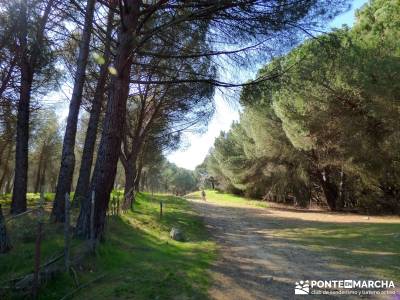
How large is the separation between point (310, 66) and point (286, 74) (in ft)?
1.99

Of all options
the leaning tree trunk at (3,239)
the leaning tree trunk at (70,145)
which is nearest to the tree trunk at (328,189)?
the leaning tree trunk at (70,145)

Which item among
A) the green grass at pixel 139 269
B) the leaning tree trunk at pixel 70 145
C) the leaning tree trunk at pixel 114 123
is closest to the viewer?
the green grass at pixel 139 269

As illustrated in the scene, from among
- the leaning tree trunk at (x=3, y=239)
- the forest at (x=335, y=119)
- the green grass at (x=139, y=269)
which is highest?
the forest at (x=335, y=119)

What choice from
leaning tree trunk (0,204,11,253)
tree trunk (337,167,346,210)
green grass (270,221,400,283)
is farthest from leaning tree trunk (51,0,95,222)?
tree trunk (337,167,346,210)

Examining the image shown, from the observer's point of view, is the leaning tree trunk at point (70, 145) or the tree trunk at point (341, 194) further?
the tree trunk at point (341, 194)

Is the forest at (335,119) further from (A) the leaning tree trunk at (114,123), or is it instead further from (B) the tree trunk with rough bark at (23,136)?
(B) the tree trunk with rough bark at (23,136)

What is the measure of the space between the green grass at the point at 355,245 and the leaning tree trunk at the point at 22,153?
7.70 m

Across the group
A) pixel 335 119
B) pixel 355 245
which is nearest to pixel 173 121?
pixel 335 119

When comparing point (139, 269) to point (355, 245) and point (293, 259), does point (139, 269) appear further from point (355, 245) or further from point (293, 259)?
point (355, 245)

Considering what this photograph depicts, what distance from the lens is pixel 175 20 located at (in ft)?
26.6

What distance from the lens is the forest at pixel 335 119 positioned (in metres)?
10.0

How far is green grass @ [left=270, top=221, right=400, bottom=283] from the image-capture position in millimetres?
8156

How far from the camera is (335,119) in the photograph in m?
19.8

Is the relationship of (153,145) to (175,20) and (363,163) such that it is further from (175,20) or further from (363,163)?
(175,20)
